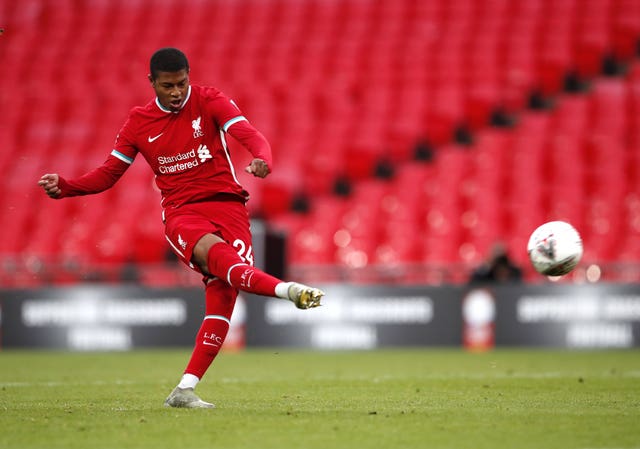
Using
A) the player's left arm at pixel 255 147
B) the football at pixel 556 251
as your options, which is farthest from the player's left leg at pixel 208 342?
the football at pixel 556 251

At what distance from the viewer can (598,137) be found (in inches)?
706

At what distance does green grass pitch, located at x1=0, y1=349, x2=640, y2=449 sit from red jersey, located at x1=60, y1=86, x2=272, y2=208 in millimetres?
1358

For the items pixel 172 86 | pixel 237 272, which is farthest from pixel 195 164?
pixel 237 272

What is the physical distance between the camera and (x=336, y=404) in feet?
22.3

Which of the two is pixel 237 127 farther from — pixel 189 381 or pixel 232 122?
pixel 189 381

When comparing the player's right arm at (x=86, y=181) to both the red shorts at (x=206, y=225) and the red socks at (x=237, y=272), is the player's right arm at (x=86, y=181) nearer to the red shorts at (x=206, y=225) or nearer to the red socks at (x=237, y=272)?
the red shorts at (x=206, y=225)

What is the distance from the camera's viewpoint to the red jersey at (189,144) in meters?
6.50

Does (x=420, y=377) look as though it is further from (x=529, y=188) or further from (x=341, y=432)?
(x=529, y=188)

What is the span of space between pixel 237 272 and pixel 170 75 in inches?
49.1

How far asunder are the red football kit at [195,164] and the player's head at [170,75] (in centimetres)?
15

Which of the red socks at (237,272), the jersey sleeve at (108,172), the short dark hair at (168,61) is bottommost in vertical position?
the red socks at (237,272)

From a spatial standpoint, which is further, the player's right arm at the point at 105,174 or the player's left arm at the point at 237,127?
the player's right arm at the point at 105,174

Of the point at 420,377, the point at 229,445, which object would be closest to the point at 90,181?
the point at 229,445

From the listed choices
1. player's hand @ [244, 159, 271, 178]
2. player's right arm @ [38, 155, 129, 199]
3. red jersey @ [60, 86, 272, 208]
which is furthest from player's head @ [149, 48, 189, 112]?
player's hand @ [244, 159, 271, 178]
